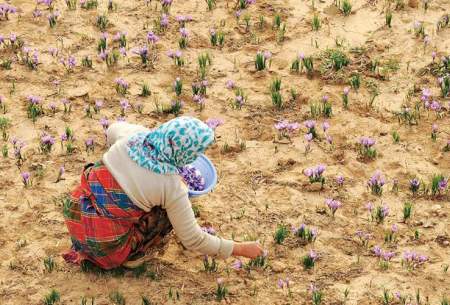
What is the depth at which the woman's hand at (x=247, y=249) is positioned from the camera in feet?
17.3

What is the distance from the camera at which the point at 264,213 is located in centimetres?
620

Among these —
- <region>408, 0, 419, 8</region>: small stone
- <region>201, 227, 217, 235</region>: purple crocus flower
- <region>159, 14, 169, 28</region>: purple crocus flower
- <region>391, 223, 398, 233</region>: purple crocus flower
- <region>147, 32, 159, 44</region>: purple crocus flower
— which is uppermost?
<region>408, 0, 419, 8</region>: small stone

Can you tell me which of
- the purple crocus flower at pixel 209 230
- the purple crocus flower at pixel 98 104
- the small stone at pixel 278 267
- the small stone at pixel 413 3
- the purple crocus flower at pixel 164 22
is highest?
the small stone at pixel 413 3

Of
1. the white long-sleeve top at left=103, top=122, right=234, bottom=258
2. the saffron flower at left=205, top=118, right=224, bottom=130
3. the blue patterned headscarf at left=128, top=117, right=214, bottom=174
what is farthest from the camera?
the saffron flower at left=205, top=118, right=224, bottom=130

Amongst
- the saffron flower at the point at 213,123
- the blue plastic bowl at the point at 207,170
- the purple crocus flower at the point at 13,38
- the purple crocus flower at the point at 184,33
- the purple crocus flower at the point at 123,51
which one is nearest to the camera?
the blue plastic bowl at the point at 207,170

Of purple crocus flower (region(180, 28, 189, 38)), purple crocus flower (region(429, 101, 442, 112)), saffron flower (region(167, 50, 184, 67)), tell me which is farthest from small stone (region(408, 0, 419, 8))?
saffron flower (region(167, 50, 184, 67))

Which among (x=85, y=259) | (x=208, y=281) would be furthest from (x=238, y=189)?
(x=85, y=259)

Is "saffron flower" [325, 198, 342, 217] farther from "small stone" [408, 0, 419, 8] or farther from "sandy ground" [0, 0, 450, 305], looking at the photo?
"small stone" [408, 0, 419, 8]

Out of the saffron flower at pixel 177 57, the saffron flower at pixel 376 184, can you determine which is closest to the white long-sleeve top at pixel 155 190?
the saffron flower at pixel 376 184

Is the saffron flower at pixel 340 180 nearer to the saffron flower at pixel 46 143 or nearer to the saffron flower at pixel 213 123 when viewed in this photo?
the saffron flower at pixel 213 123

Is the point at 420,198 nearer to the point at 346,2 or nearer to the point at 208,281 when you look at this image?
the point at 208,281

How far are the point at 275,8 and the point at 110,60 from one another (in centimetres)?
211

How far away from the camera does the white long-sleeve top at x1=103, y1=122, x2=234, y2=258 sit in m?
4.83

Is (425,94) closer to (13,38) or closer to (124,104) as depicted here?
(124,104)
